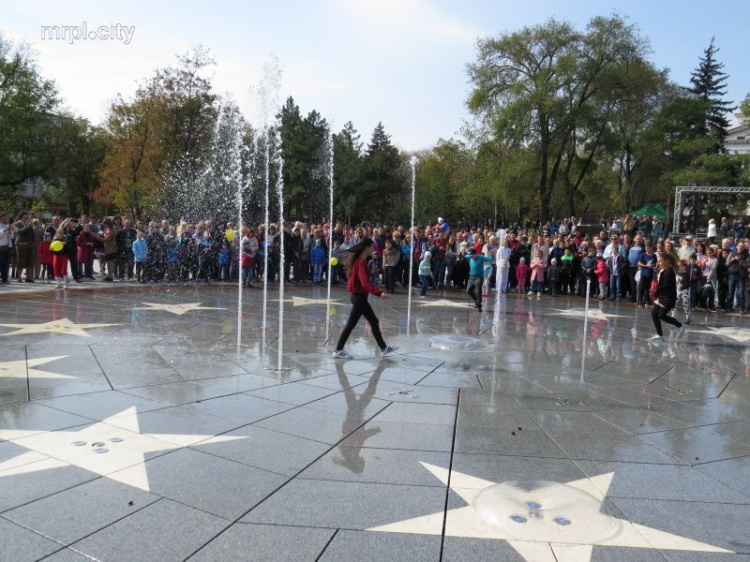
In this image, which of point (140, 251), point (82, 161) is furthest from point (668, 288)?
point (82, 161)

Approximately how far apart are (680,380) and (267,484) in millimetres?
6544

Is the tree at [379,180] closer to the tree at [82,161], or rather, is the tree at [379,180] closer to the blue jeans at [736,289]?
the tree at [82,161]

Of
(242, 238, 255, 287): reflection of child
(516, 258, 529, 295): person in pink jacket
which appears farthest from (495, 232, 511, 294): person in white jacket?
(242, 238, 255, 287): reflection of child

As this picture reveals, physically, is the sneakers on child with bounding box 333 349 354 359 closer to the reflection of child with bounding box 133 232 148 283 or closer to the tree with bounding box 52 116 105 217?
the reflection of child with bounding box 133 232 148 283

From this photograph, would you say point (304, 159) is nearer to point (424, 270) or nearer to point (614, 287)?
point (424, 270)

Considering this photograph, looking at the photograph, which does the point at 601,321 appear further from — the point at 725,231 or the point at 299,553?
the point at 725,231

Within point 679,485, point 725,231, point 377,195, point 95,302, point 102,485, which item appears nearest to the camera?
point 102,485

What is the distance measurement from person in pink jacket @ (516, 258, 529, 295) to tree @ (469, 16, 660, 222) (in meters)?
22.1

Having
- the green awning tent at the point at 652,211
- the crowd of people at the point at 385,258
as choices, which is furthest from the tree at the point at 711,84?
the crowd of people at the point at 385,258

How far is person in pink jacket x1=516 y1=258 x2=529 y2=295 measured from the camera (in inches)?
779

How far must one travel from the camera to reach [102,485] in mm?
4359

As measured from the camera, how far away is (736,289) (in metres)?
17.3

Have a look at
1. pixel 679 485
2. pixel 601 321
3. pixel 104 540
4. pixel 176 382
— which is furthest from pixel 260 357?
pixel 601 321

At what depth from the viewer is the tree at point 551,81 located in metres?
39.1
